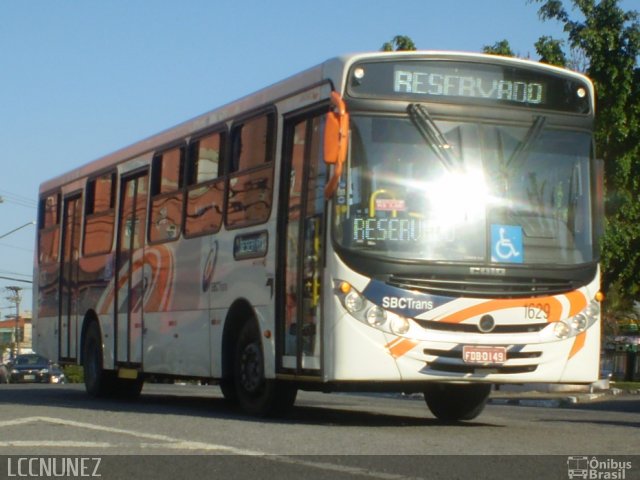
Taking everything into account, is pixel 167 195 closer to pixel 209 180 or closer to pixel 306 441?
pixel 209 180

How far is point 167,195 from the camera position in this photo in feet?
54.6

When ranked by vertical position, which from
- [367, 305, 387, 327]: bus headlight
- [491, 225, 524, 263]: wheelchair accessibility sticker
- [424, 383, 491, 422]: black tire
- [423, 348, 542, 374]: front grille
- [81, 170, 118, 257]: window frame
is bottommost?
[424, 383, 491, 422]: black tire

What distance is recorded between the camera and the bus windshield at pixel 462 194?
12.2 metres

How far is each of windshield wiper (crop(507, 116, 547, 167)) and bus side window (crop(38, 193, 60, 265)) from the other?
10.4 m

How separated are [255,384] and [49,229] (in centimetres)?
889

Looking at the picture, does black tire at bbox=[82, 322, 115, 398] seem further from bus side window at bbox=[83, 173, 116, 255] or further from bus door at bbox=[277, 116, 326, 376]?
bus door at bbox=[277, 116, 326, 376]

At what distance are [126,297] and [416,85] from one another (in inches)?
261

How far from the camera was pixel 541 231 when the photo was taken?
41.8ft

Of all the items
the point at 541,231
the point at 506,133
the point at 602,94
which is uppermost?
the point at 602,94

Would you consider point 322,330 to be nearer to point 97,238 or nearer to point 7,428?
point 7,428

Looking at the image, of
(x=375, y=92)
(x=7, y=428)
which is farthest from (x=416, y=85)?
(x=7, y=428)

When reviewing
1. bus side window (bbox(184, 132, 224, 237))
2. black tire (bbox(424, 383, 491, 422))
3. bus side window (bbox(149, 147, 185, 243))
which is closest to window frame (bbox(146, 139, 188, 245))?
bus side window (bbox(149, 147, 185, 243))

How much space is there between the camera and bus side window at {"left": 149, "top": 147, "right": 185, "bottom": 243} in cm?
1625

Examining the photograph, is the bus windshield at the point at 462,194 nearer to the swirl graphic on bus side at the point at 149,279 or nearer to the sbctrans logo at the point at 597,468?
the sbctrans logo at the point at 597,468
